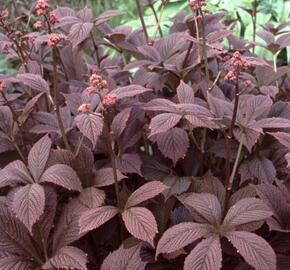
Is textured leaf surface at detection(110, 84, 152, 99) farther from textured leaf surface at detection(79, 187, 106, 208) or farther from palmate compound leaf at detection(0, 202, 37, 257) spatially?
palmate compound leaf at detection(0, 202, 37, 257)

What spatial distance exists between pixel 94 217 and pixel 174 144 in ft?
0.87

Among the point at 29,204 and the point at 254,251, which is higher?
the point at 29,204

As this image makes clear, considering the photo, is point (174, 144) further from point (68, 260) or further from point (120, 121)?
point (68, 260)

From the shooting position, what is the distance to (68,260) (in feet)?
3.40

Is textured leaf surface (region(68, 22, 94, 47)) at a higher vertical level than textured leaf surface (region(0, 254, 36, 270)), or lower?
higher

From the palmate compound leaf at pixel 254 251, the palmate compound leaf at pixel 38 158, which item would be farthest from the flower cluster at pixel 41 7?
the palmate compound leaf at pixel 254 251

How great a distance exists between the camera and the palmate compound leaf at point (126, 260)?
1038mm

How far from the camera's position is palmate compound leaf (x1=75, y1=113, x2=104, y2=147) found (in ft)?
3.47

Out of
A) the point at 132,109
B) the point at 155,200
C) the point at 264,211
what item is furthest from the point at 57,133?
the point at 264,211

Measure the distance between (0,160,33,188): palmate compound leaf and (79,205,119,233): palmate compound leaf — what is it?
0.15 metres

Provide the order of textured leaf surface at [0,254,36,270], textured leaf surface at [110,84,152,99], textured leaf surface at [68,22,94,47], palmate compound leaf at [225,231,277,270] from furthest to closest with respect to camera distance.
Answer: textured leaf surface at [68,22,94,47] → textured leaf surface at [110,84,152,99] → textured leaf surface at [0,254,36,270] → palmate compound leaf at [225,231,277,270]

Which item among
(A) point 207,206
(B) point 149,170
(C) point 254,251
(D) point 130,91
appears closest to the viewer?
(C) point 254,251

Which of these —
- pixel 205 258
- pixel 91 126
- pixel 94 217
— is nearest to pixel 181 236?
pixel 205 258

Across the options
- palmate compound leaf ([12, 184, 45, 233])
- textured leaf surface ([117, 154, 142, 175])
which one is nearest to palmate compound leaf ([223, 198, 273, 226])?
textured leaf surface ([117, 154, 142, 175])
